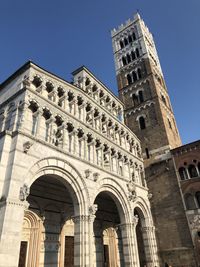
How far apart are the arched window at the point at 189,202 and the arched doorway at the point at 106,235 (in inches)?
242

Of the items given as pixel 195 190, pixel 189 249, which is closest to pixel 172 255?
pixel 189 249

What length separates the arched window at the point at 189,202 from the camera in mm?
19578

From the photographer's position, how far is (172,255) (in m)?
18.9

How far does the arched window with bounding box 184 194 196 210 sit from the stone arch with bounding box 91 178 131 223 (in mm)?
Answer: 6410

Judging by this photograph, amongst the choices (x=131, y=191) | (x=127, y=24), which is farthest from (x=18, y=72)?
(x=127, y=24)

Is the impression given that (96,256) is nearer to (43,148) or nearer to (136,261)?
(136,261)

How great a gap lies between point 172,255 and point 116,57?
2797cm

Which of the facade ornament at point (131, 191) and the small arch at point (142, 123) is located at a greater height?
the small arch at point (142, 123)

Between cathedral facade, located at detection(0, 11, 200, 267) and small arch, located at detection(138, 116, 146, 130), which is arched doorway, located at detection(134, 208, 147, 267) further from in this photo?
small arch, located at detection(138, 116, 146, 130)

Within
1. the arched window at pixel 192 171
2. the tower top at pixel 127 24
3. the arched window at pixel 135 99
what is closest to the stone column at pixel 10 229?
the arched window at pixel 192 171

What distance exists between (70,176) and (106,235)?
9.85 meters

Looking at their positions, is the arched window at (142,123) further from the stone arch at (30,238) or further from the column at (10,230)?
the column at (10,230)

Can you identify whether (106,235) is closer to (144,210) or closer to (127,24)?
(144,210)

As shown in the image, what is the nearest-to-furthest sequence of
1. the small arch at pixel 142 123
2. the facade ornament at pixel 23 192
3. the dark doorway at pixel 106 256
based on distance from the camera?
the facade ornament at pixel 23 192 < the dark doorway at pixel 106 256 < the small arch at pixel 142 123
